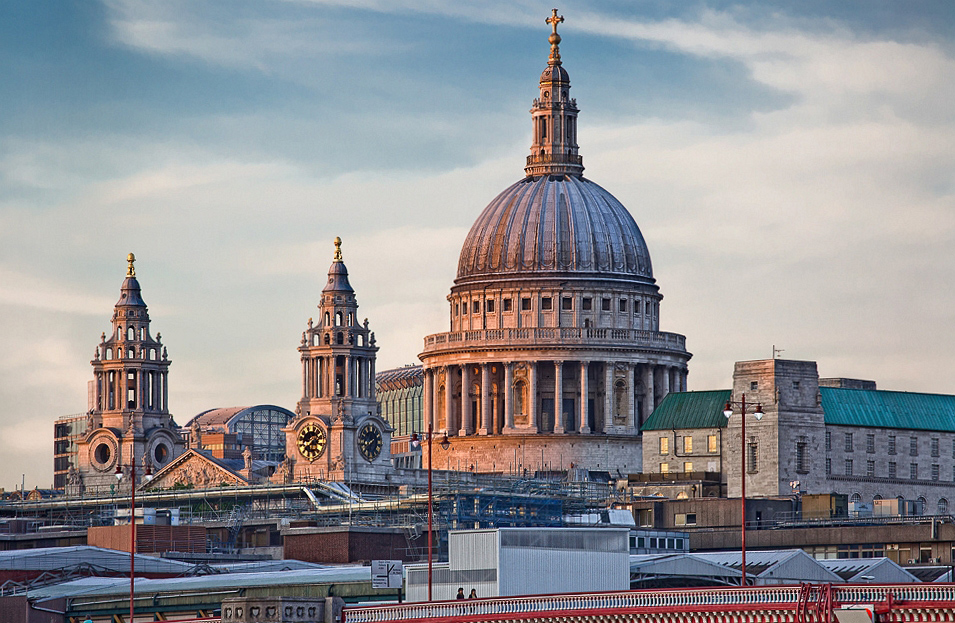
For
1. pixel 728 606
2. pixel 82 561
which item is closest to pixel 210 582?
pixel 82 561

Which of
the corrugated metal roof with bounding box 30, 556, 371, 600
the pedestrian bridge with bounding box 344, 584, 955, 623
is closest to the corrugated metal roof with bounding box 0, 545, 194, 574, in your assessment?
the corrugated metal roof with bounding box 30, 556, 371, 600

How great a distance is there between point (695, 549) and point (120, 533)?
3626 cm

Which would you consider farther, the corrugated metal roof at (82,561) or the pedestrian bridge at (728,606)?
the corrugated metal roof at (82,561)

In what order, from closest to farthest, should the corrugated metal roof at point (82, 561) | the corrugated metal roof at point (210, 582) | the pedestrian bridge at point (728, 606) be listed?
the pedestrian bridge at point (728, 606), the corrugated metal roof at point (210, 582), the corrugated metal roof at point (82, 561)

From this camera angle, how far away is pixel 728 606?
344 ft

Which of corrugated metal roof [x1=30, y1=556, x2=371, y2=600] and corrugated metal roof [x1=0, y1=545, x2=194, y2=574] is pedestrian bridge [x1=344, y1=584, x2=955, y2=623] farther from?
corrugated metal roof [x1=0, y1=545, x2=194, y2=574]

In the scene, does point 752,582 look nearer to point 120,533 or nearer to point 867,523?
point 867,523

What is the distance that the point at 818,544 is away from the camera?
184 m

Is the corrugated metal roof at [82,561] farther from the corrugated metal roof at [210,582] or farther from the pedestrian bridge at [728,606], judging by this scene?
the pedestrian bridge at [728,606]

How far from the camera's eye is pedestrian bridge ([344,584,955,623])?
102m

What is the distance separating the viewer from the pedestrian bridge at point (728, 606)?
102062 mm

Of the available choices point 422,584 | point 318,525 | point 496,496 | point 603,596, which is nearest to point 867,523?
point 496,496

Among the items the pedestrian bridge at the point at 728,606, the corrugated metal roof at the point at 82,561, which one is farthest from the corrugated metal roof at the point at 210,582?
the pedestrian bridge at the point at 728,606

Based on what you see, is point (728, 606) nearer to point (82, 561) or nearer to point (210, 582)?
point (210, 582)
